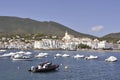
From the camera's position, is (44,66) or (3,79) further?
(44,66)

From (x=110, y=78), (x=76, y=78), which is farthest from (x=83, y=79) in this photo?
(x=110, y=78)

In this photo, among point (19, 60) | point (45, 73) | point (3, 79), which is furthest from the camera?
point (19, 60)

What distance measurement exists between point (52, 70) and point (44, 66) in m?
2.42

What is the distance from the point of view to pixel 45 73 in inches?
2387

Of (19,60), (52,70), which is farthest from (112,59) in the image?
(52,70)

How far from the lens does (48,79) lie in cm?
5209

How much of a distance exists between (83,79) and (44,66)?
1245 cm

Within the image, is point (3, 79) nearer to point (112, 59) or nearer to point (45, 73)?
point (45, 73)

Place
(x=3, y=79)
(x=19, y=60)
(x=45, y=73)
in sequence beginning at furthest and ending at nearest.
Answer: (x=19, y=60), (x=45, y=73), (x=3, y=79)

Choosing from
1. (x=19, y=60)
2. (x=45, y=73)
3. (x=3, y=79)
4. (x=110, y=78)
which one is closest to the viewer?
(x=3, y=79)

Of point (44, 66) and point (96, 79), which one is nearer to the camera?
point (96, 79)

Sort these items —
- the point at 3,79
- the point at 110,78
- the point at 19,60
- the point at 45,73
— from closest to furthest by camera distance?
the point at 3,79 → the point at 110,78 → the point at 45,73 → the point at 19,60

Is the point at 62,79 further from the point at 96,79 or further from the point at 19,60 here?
the point at 19,60

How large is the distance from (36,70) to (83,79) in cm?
1227
